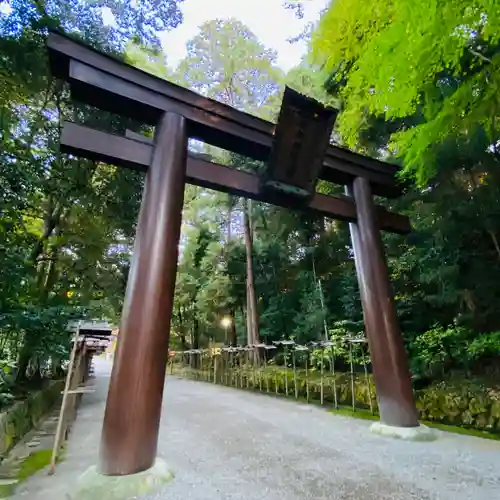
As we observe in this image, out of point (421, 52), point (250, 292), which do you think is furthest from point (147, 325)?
point (250, 292)

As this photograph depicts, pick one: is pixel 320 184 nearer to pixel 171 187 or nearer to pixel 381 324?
pixel 381 324

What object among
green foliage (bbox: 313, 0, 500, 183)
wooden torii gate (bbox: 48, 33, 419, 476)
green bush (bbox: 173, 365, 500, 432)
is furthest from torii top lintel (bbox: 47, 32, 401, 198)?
green bush (bbox: 173, 365, 500, 432)

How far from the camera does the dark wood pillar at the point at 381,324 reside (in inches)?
183

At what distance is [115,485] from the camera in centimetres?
274

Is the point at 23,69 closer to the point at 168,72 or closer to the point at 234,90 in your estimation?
the point at 168,72

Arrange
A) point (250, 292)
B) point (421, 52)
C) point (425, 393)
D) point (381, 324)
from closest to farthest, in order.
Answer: point (421, 52) < point (381, 324) < point (425, 393) < point (250, 292)

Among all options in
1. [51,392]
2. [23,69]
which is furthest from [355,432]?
[23,69]

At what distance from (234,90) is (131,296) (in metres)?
11.8

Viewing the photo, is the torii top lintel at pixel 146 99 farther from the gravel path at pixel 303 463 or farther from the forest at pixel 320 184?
the gravel path at pixel 303 463

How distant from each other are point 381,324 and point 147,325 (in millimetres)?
3396

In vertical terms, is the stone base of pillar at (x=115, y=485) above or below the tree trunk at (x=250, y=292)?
below

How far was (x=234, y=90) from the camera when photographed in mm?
13094

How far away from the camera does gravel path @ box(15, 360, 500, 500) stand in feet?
9.20

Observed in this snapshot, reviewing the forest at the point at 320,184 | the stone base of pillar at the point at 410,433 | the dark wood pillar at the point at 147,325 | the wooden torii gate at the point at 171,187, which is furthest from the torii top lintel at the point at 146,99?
the stone base of pillar at the point at 410,433
